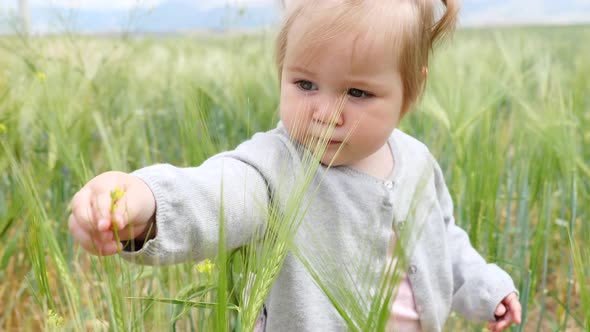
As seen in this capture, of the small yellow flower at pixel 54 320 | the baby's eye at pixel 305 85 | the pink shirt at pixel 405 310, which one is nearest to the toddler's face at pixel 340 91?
the baby's eye at pixel 305 85

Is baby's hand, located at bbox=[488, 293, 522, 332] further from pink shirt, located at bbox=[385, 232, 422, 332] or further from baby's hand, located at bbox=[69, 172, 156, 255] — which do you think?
baby's hand, located at bbox=[69, 172, 156, 255]

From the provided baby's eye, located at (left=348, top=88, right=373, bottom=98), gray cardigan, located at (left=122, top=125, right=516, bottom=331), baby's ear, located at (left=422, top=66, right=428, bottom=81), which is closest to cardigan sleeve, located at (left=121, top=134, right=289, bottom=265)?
gray cardigan, located at (left=122, top=125, right=516, bottom=331)

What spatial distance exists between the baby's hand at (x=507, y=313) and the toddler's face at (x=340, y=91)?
33 cm

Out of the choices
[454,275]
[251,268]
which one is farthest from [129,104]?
[251,268]

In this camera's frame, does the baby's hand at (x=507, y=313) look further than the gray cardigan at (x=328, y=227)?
Yes

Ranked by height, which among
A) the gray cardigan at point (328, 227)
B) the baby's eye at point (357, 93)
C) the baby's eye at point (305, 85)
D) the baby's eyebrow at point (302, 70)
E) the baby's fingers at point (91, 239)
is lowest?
the gray cardigan at point (328, 227)

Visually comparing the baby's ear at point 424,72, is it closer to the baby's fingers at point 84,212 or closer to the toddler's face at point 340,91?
the toddler's face at point 340,91

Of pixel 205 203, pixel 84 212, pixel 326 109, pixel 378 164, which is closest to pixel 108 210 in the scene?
pixel 84 212

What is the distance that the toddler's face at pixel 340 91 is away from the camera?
30.5 inches

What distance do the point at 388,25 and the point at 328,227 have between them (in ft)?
0.79

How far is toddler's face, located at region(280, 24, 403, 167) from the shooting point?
0.78m

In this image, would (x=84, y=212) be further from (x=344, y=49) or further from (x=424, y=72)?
(x=424, y=72)

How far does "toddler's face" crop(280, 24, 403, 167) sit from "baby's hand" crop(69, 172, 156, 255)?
0.22 m

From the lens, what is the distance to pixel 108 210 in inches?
20.4
